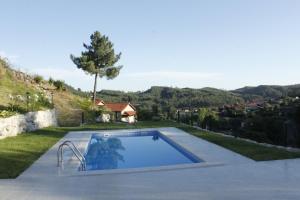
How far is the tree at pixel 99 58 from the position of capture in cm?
3288

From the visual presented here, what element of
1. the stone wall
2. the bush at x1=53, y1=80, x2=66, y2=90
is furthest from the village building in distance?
the stone wall

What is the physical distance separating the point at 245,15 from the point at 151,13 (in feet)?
19.7

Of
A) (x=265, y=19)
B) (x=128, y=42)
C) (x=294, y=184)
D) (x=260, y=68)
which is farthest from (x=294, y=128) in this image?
(x=260, y=68)

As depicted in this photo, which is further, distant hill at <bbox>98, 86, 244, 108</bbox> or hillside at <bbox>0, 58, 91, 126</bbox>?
distant hill at <bbox>98, 86, 244, 108</bbox>

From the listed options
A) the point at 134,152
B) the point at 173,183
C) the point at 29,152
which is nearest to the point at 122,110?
the point at 134,152

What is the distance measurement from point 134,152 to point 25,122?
5.68 metres

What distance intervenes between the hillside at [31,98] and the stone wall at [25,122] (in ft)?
1.09

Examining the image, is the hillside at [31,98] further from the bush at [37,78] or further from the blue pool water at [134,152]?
the blue pool water at [134,152]

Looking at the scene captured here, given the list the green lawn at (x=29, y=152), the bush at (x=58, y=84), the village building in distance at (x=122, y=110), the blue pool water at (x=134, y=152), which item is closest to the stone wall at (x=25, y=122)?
the green lawn at (x=29, y=152)

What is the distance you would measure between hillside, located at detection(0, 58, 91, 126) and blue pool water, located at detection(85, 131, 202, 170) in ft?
13.2

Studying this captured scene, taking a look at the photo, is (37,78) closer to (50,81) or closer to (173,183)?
(50,81)

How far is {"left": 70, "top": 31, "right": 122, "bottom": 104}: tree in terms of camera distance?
32.9 meters

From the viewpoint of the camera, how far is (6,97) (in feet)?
63.8

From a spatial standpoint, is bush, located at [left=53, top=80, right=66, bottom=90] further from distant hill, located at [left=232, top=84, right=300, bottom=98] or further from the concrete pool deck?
distant hill, located at [left=232, top=84, right=300, bottom=98]
